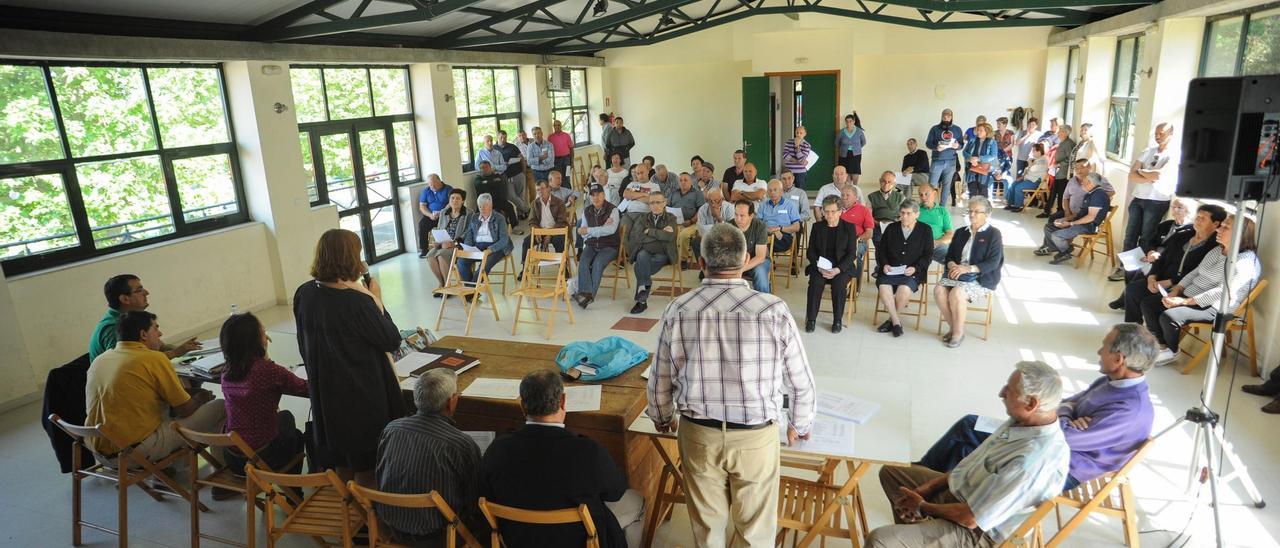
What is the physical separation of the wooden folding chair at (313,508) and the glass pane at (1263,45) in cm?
725

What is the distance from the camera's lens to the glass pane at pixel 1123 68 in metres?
9.63

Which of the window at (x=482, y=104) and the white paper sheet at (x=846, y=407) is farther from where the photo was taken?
the window at (x=482, y=104)

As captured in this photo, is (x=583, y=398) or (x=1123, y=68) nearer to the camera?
(x=583, y=398)

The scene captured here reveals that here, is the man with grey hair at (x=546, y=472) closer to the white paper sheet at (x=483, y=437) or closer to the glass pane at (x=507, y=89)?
the white paper sheet at (x=483, y=437)

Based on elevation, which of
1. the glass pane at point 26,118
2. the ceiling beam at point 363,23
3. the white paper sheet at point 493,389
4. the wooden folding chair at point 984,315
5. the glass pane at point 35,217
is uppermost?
the ceiling beam at point 363,23

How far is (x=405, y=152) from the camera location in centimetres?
1018

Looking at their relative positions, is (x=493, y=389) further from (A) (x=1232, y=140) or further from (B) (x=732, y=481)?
(A) (x=1232, y=140)

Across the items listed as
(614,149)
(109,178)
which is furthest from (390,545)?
(614,149)

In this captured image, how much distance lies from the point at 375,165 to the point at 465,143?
220 cm

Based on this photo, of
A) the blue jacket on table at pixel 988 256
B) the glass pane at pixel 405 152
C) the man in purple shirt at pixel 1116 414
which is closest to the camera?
the man in purple shirt at pixel 1116 414

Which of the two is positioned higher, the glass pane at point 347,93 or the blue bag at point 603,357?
the glass pane at point 347,93

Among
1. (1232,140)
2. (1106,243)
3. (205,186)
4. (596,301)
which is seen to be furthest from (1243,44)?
(205,186)

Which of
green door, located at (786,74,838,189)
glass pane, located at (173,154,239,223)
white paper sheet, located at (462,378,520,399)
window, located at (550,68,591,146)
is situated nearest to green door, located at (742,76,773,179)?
green door, located at (786,74,838,189)

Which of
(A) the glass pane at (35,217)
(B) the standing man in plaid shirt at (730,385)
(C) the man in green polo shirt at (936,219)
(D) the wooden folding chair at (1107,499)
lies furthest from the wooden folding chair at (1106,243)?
(A) the glass pane at (35,217)
